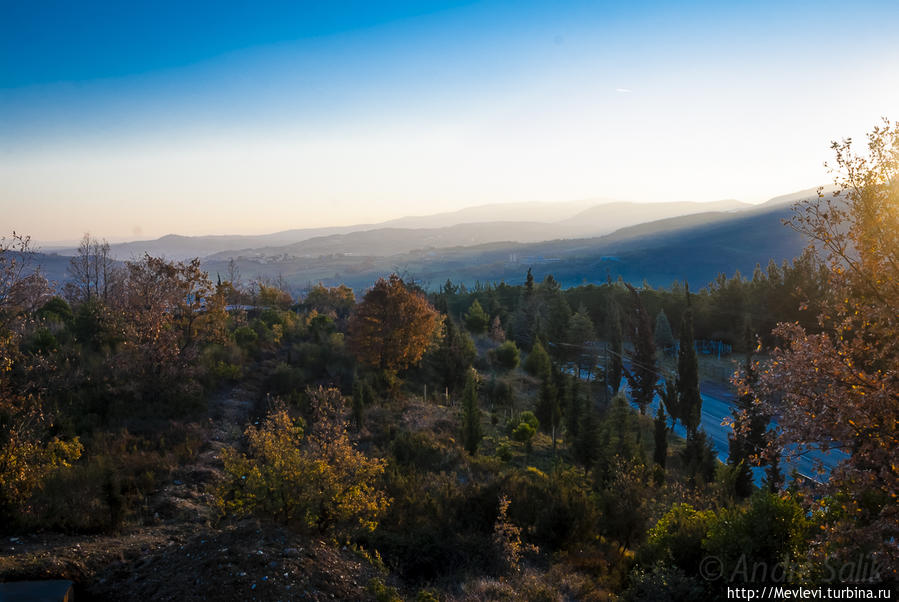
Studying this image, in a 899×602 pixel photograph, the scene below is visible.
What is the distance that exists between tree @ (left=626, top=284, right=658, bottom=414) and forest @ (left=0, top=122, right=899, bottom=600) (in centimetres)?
535

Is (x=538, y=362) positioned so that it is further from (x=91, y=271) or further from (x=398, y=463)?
(x=91, y=271)

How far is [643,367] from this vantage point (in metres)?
31.7

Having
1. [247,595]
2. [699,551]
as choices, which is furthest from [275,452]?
[699,551]

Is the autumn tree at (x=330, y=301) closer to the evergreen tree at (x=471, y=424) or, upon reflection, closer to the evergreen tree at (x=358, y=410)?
the evergreen tree at (x=358, y=410)

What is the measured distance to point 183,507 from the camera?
1151 cm

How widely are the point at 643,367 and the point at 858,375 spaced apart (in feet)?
87.6

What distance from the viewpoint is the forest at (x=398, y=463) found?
22.0 feet

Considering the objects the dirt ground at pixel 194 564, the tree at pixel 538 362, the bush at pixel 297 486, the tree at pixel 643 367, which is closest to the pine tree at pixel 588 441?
the tree at pixel 538 362

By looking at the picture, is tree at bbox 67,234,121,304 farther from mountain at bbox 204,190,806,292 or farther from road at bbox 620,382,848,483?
mountain at bbox 204,190,806,292

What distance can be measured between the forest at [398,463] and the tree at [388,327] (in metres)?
0.11

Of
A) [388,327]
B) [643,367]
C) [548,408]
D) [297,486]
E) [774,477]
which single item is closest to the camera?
[297,486]

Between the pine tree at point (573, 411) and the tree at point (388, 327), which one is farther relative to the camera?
the tree at point (388, 327)

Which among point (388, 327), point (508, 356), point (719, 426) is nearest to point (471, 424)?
point (388, 327)

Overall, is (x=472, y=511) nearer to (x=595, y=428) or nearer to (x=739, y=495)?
(x=595, y=428)
